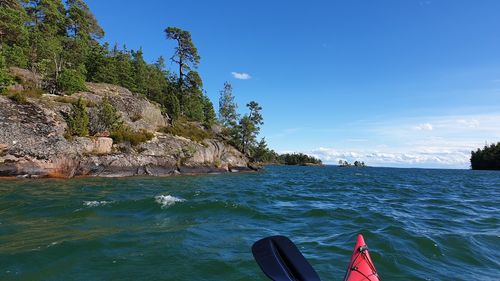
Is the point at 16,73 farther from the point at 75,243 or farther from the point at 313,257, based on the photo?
the point at 313,257

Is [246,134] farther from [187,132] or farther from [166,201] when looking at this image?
[166,201]

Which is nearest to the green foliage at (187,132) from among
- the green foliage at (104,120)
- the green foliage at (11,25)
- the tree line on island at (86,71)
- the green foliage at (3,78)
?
the tree line on island at (86,71)

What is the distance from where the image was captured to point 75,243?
8.82 metres

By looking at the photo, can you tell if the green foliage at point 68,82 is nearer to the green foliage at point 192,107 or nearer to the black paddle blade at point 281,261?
the green foliage at point 192,107

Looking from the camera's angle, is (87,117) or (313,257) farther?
(87,117)

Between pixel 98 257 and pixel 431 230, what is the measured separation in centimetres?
1089

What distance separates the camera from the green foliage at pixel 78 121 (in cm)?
3434

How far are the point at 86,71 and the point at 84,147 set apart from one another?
23155mm

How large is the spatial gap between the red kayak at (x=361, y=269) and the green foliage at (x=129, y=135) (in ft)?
120

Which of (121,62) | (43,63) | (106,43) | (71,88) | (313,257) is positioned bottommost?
(313,257)

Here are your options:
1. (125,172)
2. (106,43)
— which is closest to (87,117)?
(125,172)

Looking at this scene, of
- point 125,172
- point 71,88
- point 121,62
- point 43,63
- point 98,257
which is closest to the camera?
point 98,257

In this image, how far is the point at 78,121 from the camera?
3459 centimetres

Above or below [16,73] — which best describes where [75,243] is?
below
